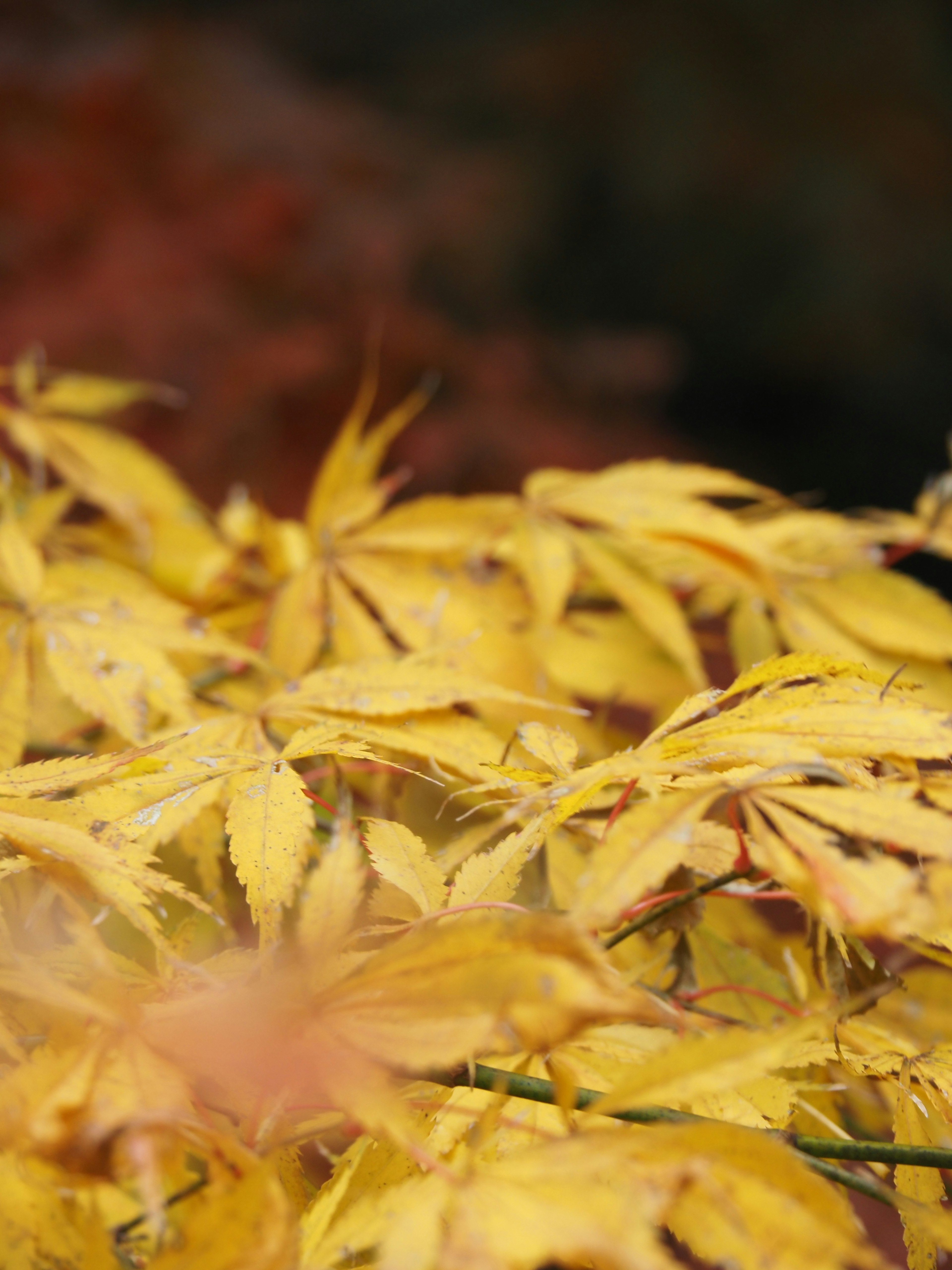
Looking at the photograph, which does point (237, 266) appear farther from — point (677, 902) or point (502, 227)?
point (677, 902)

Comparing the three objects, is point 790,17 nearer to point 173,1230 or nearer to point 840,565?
point 840,565

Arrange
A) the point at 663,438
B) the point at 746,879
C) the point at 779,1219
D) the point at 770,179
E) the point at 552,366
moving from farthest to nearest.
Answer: the point at 770,179, the point at 663,438, the point at 552,366, the point at 746,879, the point at 779,1219

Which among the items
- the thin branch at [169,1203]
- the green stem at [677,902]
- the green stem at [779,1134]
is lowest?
the thin branch at [169,1203]

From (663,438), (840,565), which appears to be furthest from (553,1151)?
(663,438)

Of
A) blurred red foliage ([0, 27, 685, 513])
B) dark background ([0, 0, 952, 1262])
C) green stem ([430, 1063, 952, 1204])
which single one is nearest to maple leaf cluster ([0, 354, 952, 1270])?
green stem ([430, 1063, 952, 1204])

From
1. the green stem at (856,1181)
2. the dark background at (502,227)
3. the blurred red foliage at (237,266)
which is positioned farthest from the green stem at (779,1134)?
the blurred red foliage at (237,266)

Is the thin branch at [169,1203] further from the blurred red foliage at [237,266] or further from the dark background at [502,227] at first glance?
the blurred red foliage at [237,266]
